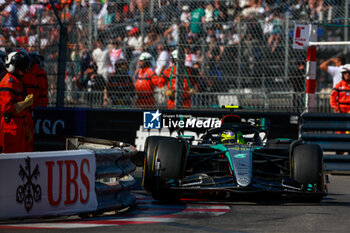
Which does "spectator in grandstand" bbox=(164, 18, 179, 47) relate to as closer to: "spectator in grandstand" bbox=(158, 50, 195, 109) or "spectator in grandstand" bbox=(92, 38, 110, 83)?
"spectator in grandstand" bbox=(158, 50, 195, 109)

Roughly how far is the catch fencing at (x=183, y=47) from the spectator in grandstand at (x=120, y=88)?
2 cm

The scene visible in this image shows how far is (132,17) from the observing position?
13.0 meters

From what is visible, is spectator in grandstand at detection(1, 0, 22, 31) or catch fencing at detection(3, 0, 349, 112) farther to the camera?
spectator in grandstand at detection(1, 0, 22, 31)

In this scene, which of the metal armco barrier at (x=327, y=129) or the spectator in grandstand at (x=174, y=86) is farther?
the spectator in grandstand at (x=174, y=86)

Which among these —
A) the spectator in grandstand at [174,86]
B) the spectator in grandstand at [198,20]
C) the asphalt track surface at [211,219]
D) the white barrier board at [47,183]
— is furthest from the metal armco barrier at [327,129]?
the white barrier board at [47,183]

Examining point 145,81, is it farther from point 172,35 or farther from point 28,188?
point 28,188

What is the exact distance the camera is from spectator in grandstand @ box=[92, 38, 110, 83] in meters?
13.0

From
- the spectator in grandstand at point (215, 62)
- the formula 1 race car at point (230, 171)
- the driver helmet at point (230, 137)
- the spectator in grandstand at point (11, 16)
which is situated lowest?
the formula 1 race car at point (230, 171)

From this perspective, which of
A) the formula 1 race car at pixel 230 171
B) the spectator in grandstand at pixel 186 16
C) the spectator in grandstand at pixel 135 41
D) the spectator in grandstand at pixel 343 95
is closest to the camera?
the formula 1 race car at pixel 230 171

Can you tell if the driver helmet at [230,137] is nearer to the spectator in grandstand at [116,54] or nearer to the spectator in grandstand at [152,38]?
the spectator in grandstand at [152,38]

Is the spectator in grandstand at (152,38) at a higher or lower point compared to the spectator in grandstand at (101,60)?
Result: higher

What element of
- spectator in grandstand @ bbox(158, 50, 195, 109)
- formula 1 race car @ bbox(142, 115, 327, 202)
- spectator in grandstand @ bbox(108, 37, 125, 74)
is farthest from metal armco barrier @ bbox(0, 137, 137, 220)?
spectator in grandstand @ bbox(108, 37, 125, 74)

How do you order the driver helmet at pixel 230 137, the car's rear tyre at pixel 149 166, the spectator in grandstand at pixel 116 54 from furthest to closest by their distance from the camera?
the spectator in grandstand at pixel 116 54 < the driver helmet at pixel 230 137 < the car's rear tyre at pixel 149 166

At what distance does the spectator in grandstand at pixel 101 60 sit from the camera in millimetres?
13038
